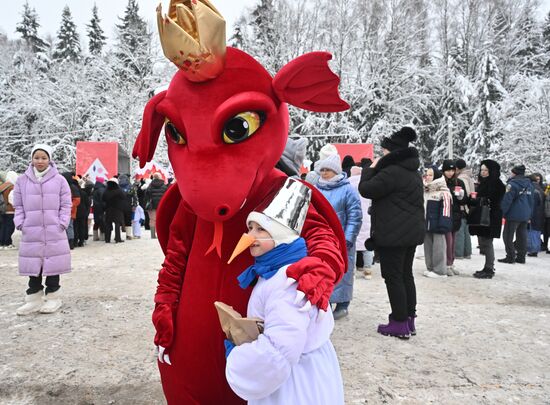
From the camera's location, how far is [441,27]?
22516 mm

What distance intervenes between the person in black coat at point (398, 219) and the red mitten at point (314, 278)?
2439 mm

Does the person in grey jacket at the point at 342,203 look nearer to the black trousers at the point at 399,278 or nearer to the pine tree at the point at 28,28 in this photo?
the black trousers at the point at 399,278

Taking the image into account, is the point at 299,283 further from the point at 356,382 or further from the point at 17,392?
the point at 17,392

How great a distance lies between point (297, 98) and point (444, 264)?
5535 mm

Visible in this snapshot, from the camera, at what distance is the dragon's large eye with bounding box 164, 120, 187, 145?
182cm

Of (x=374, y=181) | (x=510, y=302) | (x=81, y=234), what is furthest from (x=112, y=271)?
(x=510, y=302)

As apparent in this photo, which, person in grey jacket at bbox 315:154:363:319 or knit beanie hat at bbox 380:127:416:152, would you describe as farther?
person in grey jacket at bbox 315:154:363:319

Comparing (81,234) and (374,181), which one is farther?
(81,234)

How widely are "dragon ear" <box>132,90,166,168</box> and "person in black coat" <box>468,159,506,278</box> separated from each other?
19.0 feet

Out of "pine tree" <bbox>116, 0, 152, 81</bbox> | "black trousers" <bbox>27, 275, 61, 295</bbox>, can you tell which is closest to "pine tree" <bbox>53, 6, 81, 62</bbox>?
"pine tree" <bbox>116, 0, 152, 81</bbox>

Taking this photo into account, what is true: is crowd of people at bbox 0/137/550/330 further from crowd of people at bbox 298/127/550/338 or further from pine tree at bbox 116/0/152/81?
pine tree at bbox 116/0/152/81

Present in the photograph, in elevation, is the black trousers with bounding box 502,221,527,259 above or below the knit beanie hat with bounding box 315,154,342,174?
below

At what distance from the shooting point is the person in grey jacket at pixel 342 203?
167 inches

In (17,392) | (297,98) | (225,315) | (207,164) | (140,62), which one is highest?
(140,62)
